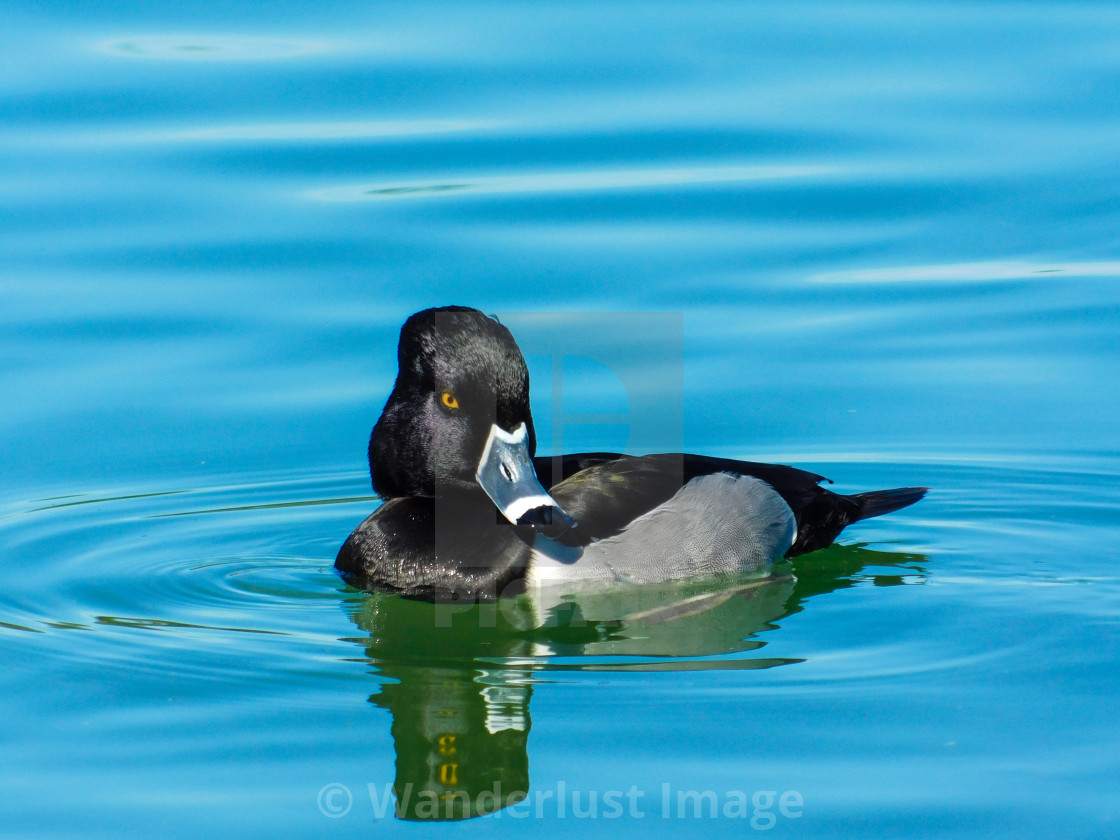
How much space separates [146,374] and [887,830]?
5872mm

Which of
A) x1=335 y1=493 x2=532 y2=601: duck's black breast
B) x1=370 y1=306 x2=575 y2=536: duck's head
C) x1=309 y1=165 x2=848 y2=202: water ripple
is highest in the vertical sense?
x1=309 y1=165 x2=848 y2=202: water ripple

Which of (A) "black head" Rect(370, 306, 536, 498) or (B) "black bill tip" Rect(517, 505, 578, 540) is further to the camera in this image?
(A) "black head" Rect(370, 306, 536, 498)

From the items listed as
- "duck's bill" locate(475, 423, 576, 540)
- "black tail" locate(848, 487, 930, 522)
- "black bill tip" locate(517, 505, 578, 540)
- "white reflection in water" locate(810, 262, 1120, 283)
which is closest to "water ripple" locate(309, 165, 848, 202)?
"white reflection in water" locate(810, 262, 1120, 283)

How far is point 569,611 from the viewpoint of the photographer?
6.54 metres

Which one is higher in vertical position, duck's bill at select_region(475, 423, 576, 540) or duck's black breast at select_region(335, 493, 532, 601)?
duck's bill at select_region(475, 423, 576, 540)

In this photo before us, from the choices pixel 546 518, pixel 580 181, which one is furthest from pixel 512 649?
pixel 580 181

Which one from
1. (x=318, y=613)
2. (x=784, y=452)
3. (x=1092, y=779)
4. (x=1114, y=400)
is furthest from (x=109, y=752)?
(x=1114, y=400)

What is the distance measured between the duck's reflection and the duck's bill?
0.39m

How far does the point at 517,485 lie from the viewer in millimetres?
6531

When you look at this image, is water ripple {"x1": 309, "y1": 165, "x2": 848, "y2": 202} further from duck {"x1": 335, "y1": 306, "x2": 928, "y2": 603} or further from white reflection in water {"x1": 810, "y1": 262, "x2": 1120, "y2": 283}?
duck {"x1": 335, "y1": 306, "x2": 928, "y2": 603}

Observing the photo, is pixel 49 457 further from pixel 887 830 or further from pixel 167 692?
pixel 887 830

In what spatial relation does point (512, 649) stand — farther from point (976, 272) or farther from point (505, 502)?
point (976, 272)

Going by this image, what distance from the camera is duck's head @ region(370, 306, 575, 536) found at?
6.57 m

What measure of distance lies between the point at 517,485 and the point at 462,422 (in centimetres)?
43
